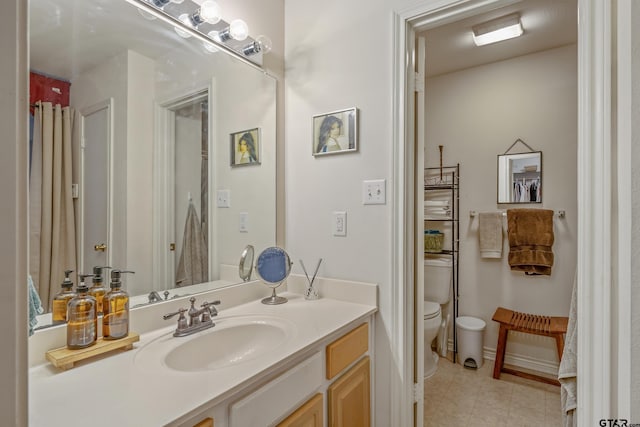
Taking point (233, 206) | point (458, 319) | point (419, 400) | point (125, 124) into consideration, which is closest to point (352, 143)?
point (233, 206)

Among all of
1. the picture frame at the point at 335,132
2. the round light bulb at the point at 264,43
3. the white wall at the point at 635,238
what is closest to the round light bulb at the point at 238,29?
the round light bulb at the point at 264,43

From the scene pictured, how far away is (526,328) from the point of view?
7.11ft

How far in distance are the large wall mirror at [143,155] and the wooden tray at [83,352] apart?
0.44 feet

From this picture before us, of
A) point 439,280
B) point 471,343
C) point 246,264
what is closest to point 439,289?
point 439,280

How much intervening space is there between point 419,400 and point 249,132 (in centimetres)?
154

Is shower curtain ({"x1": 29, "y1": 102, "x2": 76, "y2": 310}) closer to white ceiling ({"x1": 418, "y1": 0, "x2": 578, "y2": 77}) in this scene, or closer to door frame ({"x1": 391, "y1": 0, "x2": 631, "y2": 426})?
door frame ({"x1": 391, "y1": 0, "x2": 631, "y2": 426})

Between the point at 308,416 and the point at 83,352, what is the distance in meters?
0.67

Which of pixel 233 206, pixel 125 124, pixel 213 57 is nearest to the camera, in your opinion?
pixel 125 124

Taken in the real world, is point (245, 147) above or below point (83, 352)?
above

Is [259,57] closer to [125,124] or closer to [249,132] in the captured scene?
[249,132]

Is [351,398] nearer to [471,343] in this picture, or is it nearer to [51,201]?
[51,201]

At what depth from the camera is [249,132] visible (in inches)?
64.3

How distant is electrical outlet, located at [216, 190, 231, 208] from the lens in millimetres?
1498

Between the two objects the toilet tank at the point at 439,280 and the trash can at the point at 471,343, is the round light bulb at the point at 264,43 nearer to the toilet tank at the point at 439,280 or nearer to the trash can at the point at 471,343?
the toilet tank at the point at 439,280
